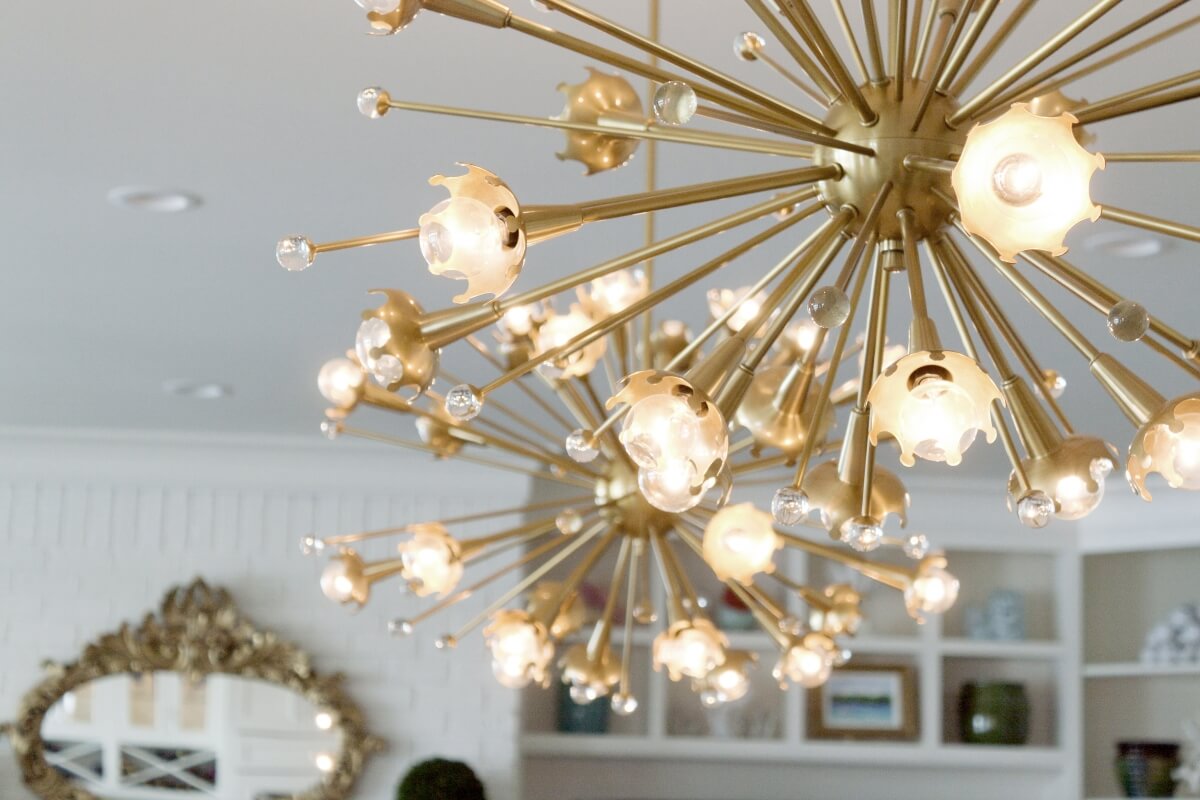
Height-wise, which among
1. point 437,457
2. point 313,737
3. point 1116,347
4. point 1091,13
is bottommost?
point 313,737

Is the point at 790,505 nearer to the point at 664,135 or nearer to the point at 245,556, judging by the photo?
the point at 664,135

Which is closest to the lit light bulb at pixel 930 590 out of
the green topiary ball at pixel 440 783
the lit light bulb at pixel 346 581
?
the lit light bulb at pixel 346 581

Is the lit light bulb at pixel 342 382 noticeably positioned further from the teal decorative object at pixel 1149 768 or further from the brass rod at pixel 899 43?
the teal decorative object at pixel 1149 768

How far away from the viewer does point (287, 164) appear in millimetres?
2881

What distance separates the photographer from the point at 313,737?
5.45 metres

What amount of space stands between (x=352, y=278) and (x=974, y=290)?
2.48 meters

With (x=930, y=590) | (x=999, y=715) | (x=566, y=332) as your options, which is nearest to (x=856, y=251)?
(x=566, y=332)

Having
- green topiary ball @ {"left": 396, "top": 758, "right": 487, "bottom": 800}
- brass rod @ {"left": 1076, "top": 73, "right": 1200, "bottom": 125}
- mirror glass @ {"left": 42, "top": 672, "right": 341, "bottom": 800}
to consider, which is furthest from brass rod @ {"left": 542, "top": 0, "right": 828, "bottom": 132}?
mirror glass @ {"left": 42, "top": 672, "right": 341, "bottom": 800}

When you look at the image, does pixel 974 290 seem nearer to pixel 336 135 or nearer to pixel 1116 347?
pixel 336 135

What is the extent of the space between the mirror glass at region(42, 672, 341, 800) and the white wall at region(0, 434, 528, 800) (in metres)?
0.19

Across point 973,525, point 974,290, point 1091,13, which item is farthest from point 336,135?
point 973,525

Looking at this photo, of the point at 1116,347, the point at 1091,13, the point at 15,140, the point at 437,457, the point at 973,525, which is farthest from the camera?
the point at 973,525

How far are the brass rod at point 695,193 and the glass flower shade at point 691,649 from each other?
0.95 m

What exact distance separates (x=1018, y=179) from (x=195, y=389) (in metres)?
4.13
